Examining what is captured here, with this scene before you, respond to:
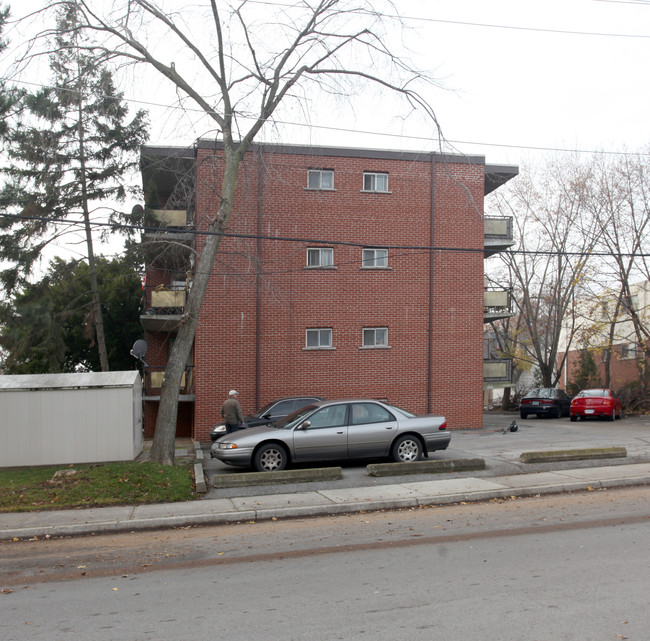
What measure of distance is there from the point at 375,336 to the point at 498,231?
6.45 metres

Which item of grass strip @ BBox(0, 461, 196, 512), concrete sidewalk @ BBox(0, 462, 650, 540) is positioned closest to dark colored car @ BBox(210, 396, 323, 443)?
grass strip @ BBox(0, 461, 196, 512)

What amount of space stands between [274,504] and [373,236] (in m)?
13.0

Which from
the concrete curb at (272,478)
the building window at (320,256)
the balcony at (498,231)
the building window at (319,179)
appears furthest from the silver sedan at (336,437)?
the balcony at (498,231)

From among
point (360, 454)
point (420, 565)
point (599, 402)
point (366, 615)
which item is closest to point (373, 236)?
point (360, 454)

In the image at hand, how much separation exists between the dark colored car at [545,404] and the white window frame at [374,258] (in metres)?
13.4

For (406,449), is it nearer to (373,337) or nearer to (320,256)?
(373,337)

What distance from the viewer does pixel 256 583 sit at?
6270 mm

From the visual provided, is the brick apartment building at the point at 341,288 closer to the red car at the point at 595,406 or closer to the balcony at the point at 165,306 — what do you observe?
the balcony at the point at 165,306

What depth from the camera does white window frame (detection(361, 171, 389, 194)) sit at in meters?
21.8

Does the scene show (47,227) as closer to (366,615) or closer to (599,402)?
(366,615)

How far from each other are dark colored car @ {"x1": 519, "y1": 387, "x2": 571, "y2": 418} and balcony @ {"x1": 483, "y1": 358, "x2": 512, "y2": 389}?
7.52 meters

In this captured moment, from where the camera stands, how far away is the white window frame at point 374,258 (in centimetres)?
2162

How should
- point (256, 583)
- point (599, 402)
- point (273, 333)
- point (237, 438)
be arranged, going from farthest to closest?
point (599, 402) → point (273, 333) → point (237, 438) → point (256, 583)

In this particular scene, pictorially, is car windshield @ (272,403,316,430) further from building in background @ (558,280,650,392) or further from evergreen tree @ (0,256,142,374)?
building in background @ (558,280,650,392)
